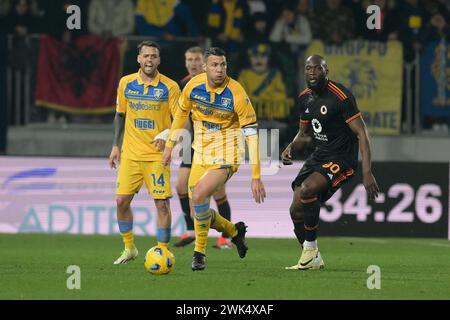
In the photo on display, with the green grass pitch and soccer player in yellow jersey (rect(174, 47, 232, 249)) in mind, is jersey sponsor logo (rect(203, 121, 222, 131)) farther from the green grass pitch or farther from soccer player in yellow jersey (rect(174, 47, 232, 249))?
soccer player in yellow jersey (rect(174, 47, 232, 249))

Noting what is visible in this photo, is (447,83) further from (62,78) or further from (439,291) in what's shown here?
(439,291)

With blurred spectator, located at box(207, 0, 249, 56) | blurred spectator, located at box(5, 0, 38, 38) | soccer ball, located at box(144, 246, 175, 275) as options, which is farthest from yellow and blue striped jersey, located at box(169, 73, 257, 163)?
blurred spectator, located at box(5, 0, 38, 38)

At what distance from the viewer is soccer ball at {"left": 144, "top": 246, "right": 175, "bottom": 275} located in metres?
11.4

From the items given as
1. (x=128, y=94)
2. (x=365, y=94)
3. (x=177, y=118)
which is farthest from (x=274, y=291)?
(x=365, y=94)

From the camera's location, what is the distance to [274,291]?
1021cm

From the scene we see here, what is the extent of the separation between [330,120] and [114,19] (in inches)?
313

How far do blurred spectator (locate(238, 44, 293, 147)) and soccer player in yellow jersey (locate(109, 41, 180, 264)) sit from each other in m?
5.69

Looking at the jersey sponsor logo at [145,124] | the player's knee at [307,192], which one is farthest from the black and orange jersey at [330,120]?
the jersey sponsor logo at [145,124]

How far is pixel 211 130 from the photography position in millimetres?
11859

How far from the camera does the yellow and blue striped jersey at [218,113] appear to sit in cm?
1166

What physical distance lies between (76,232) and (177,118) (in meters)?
5.29

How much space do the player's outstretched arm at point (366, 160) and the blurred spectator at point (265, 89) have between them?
6.37 m

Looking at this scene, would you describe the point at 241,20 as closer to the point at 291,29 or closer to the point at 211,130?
the point at 291,29

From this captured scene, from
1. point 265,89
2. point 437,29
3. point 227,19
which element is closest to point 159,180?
point 265,89
